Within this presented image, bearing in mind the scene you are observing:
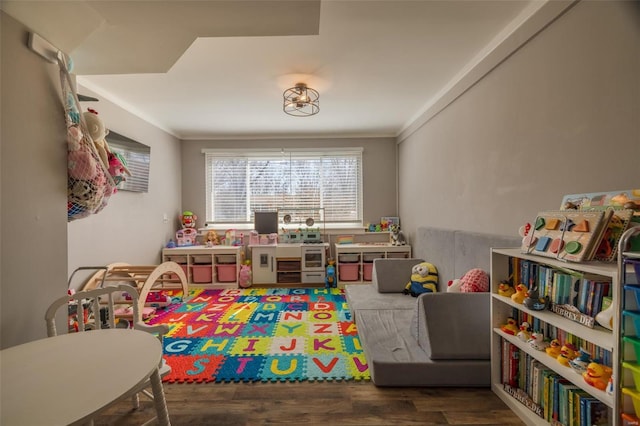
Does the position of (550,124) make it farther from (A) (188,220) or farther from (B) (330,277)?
(A) (188,220)

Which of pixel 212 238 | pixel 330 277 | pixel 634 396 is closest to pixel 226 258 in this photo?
pixel 212 238

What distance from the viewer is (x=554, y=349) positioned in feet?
4.53

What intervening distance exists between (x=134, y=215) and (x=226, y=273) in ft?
4.81

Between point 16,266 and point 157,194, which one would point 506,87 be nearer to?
point 16,266

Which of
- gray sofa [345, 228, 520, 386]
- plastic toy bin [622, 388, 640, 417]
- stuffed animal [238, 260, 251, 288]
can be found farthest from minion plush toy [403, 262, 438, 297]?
stuffed animal [238, 260, 251, 288]

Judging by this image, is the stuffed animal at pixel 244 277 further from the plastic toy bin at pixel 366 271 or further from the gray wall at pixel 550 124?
the gray wall at pixel 550 124

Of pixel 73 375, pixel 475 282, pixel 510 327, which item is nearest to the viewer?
pixel 73 375

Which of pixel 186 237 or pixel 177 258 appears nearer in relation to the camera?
pixel 177 258

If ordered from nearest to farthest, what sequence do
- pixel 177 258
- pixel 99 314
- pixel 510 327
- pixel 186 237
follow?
pixel 99 314 < pixel 510 327 < pixel 177 258 < pixel 186 237

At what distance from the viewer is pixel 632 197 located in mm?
1221

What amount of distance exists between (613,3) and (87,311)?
3.70 metres

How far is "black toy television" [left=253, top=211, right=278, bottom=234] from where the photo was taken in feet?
15.3

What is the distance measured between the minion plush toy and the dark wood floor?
1149 mm

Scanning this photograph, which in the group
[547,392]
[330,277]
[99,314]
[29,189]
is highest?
[29,189]
